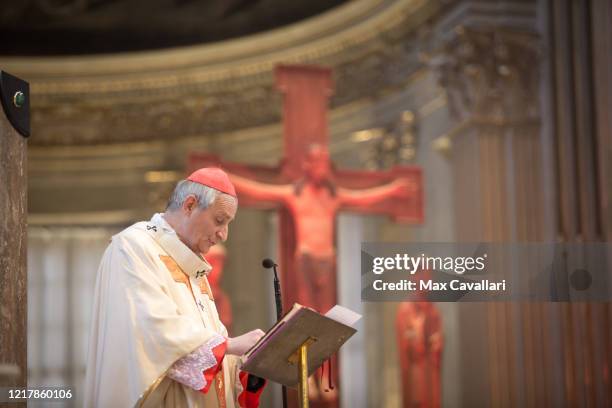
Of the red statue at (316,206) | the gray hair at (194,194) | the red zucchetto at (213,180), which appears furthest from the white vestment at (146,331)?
the red statue at (316,206)

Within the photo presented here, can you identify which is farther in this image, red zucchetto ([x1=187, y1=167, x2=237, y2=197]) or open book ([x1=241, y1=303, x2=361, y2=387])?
red zucchetto ([x1=187, y1=167, x2=237, y2=197])

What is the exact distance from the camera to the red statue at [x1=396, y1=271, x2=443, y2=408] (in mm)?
8555

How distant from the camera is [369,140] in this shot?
10.7 metres

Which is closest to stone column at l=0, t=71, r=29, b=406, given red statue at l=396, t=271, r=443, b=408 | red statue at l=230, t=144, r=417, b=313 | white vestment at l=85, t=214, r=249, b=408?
white vestment at l=85, t=214, r=249, b=408

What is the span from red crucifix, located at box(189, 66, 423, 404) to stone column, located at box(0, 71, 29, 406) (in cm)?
363

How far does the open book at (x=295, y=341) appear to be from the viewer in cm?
410

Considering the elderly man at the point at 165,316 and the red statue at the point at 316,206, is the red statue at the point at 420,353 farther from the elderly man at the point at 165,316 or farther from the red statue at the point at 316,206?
the elderly man at the point at 165,316

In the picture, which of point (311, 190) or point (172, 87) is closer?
point (311, 190)

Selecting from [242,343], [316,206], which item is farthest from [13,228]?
[316,206]

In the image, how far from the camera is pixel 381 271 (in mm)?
5242

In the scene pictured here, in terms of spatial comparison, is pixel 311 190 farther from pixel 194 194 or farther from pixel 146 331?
pixel 146 331

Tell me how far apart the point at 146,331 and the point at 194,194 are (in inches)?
22.5

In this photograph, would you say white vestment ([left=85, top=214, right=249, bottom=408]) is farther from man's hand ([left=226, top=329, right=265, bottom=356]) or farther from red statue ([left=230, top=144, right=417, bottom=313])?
red statue ([left=230, top=144, right=417, bottom=313])

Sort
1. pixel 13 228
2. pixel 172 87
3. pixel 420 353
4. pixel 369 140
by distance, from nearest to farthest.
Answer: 1. pixel 13 228
2. pixel 420 353
3. pixel 369 140
4. pixel 172 87
